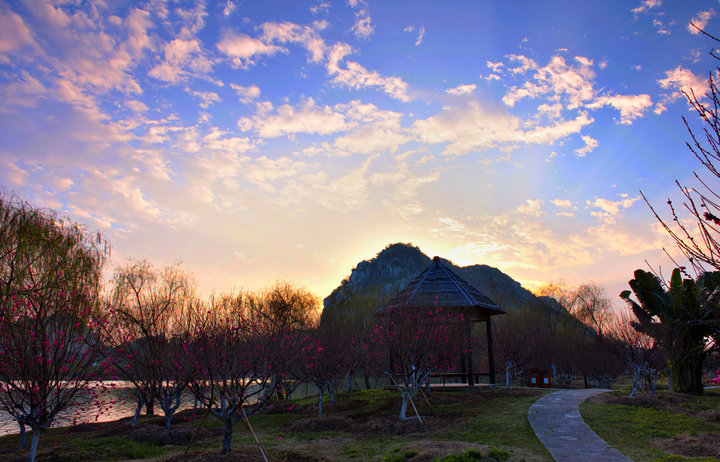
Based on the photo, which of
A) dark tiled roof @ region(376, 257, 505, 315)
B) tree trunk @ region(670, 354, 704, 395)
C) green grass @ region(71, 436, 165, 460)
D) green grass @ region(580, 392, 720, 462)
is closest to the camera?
green grass @ region(580, 392, 720, 462)

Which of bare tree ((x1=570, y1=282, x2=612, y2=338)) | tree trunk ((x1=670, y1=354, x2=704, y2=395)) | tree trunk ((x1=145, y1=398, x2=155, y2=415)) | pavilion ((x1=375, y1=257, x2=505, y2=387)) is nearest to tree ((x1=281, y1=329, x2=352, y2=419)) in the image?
pavilion ((x1=375, y1=257, x2=505, y2=387))

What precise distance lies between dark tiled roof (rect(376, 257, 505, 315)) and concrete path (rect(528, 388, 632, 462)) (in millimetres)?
5293

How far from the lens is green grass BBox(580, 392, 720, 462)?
9.44 m

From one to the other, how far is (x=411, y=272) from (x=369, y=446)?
96.0 m

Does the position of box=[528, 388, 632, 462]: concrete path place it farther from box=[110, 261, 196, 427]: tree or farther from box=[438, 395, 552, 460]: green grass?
box=[110, 261, 196, 427]: tree

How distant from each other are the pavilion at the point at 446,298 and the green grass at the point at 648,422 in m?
6.27

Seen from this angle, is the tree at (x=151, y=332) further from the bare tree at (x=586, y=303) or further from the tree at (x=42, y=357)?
the bare tree at (x=586, y=303)

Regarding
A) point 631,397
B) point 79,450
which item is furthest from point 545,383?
point 79,450

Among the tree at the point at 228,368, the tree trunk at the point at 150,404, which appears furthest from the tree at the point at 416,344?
the tree trunk at the point at 150,404

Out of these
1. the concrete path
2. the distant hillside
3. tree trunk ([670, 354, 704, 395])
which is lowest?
the concrete path

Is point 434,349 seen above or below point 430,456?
above

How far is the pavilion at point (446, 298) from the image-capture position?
19109 mm

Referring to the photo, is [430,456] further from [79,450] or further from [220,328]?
[79,450]

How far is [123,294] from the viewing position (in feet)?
73.3
